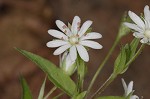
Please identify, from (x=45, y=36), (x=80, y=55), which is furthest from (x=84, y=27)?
(x=45, y=36)

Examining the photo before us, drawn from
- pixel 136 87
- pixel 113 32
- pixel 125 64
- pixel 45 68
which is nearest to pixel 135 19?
pixel 125 64

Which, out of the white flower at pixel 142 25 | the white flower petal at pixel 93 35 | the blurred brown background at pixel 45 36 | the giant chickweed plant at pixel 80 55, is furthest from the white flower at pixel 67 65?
the blurred brown background at pixel 45 36

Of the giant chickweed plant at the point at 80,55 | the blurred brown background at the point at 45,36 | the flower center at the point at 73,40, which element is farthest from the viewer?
the blurred brown background at the point at 45,36

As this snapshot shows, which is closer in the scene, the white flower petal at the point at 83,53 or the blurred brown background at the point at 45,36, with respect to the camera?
the white flower petal at the point at 83,53

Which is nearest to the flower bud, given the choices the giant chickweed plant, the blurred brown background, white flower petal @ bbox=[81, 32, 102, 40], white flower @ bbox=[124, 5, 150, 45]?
the giant chickweed plant

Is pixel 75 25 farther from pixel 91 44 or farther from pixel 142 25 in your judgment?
pixel 142 25

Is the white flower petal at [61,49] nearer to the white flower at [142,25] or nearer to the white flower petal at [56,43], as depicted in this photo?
the white flower petal at [56,43]
